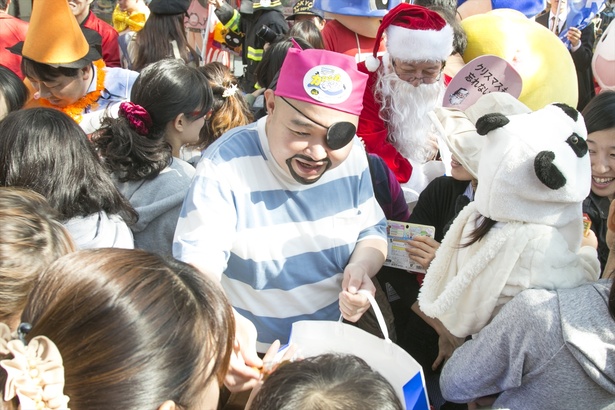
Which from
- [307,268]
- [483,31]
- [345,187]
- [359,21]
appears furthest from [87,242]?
[359,21]

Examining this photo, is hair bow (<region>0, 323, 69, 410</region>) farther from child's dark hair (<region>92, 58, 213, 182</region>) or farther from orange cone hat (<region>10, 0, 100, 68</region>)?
orange cone hat (<region>10, 0, 100, 68</region>)

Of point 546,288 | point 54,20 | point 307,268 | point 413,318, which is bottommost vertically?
point 413,318

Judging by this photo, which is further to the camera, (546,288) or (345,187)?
(345,187)

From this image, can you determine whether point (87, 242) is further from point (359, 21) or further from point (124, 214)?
point (359, 21)

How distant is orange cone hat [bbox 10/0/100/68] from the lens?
2.79m

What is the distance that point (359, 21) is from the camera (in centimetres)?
384

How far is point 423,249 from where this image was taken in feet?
6.37

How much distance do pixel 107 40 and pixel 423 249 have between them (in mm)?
3650

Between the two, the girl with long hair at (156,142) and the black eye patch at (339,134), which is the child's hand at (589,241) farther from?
the girl with long hair at (156,142)

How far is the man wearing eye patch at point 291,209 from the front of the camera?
62.8 inches

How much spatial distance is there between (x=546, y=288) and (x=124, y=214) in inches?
54.0

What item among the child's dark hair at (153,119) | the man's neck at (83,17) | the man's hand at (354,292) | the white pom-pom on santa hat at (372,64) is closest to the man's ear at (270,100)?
the man's hand at (354,292)

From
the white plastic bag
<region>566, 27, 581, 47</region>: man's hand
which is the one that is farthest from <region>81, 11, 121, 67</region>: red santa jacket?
<region>566, 27, 581, 47</region>: man's hand

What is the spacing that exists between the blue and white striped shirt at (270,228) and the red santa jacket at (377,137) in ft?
3.48
